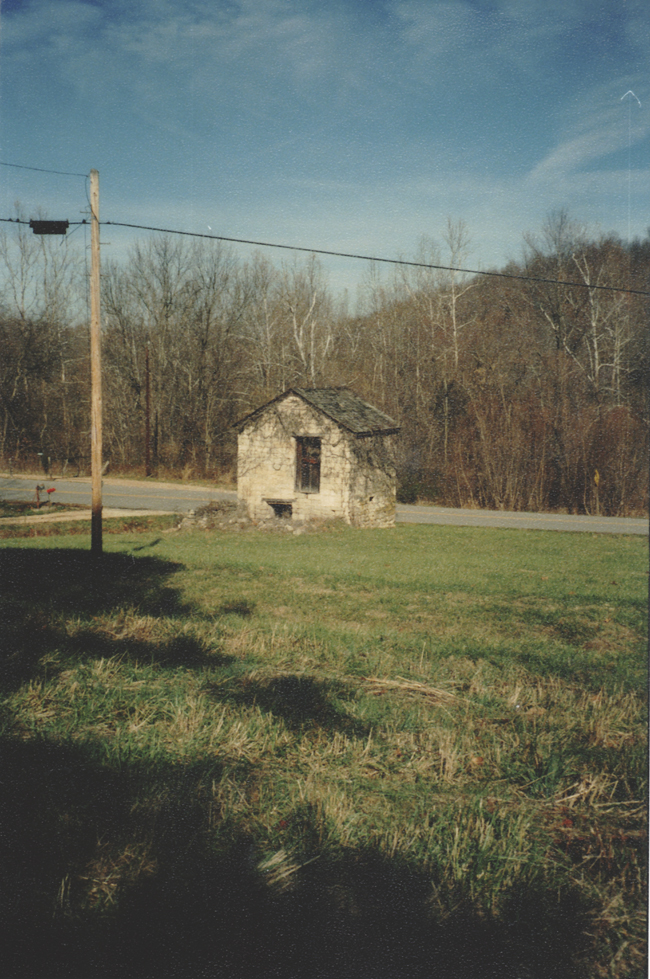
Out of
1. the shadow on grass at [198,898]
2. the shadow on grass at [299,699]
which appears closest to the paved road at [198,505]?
the shadow on grass at [299,699]

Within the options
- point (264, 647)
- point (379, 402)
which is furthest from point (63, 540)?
point (379, 402)

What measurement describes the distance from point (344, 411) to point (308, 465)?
243cm

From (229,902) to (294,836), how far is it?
0.50 m

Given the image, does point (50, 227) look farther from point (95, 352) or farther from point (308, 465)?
point (308, 465)

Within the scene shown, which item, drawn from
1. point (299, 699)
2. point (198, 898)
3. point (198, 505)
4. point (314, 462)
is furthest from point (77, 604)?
point (198, 505)

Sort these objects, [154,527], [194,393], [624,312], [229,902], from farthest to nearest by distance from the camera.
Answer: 1. [194,393]
2. [624,312]
3. [154,527]
4. [229,902]

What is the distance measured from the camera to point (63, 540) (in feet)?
60.8

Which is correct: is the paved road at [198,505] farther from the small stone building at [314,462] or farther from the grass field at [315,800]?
the grass field at [315,800]

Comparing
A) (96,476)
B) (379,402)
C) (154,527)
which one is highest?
(379,402)

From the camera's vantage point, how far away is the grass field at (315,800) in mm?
2432

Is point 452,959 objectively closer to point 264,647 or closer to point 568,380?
point 264,647

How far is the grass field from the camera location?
2.43 metres

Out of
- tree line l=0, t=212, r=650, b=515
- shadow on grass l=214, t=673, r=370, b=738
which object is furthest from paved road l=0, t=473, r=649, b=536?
shadow on grass l=214, t=673, r=370, b=738

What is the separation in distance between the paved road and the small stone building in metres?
3.07
